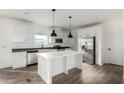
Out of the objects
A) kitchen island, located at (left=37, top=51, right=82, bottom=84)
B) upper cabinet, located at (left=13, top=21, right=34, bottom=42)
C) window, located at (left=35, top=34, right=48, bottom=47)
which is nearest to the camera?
kitchen island, located at (left=37, top=51, right=82, bottom=84)

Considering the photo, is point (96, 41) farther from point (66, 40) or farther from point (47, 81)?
point (47, 81)

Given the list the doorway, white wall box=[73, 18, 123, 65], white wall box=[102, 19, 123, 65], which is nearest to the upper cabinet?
the doorway

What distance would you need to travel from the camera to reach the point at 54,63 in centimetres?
304

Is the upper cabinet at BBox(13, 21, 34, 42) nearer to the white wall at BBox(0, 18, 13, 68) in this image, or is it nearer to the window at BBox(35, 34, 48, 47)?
the white wall at BBox(0, 18, 13, 68)

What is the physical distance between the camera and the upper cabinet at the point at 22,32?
449cm

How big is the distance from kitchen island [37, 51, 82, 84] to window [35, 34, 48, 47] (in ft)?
8.27

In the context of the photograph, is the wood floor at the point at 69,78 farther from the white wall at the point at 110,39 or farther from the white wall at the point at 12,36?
the white wall at the point at 110,39

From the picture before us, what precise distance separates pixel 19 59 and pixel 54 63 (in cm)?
213

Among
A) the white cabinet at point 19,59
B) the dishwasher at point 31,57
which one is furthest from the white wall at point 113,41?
the white cabinet at point 19,59

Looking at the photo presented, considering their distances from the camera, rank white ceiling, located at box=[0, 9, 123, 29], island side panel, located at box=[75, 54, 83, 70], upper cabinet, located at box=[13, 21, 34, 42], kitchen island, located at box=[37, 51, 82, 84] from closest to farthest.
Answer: kitchen island, located at box=[37, 51, 82, 84] < white ceiling, located at box=[0, 9, 123, 29] < island side panel, located at box=[75, 54, 83, 70] < upper cabinet, located at box=[13, 21, 34, 42]

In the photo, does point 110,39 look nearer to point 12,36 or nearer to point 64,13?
point 64,13

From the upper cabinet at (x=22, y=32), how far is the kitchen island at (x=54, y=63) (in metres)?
2.04

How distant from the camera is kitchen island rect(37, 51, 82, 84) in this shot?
2609 mm
